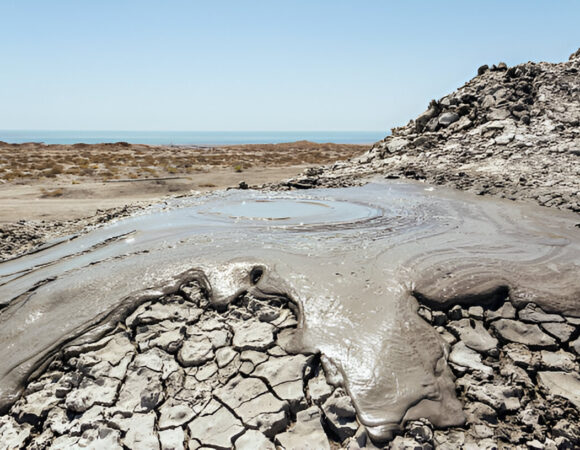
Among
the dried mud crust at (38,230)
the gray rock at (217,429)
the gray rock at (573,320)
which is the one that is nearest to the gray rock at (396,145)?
the dried mud crust at (38,230)

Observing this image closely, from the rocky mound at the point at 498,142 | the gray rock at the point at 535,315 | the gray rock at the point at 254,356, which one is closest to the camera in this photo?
the gray rock at the point at 254,356

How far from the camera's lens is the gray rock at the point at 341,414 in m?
2.62

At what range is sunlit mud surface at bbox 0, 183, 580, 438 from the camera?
3137mm

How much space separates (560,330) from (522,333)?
1.24ft

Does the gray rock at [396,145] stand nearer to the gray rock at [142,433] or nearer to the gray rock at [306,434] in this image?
Result: the gray rock at [306,434]

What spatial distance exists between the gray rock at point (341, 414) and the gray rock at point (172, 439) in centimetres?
113

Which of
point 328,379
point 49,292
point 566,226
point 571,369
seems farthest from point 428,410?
point 566,226

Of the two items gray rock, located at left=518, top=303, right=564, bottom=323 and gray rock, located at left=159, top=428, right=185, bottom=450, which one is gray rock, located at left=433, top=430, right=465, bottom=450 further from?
gray rock, located at left=159, top=428, right=185, bottom=450

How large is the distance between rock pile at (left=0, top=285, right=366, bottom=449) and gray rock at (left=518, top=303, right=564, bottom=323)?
2.33 meters

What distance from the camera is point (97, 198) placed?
44.2 ft

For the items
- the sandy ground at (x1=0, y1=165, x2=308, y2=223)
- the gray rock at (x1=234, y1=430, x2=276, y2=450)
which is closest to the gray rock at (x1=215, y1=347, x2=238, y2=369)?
the gray rock at (x1=234, y1=430, x2=276, y2=450)

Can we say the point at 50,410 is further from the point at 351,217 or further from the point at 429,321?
the point at 351,217

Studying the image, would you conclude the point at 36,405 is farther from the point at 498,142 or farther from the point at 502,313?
the point at 498,142

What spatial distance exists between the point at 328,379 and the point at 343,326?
0.66 meters
